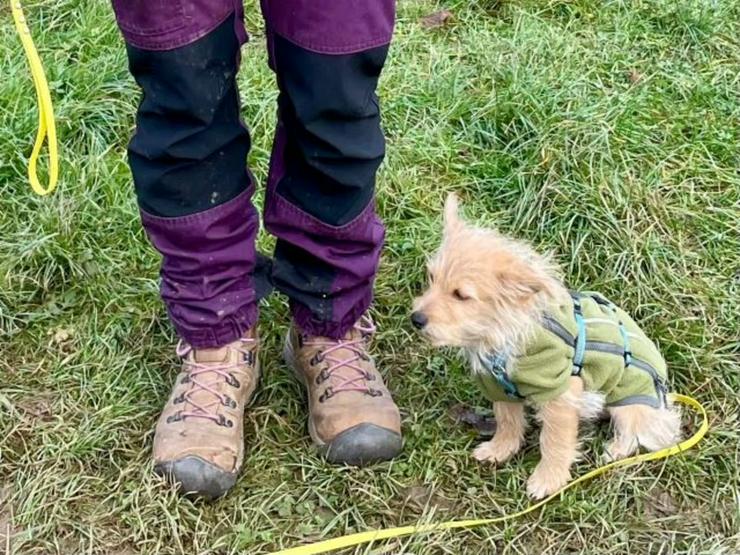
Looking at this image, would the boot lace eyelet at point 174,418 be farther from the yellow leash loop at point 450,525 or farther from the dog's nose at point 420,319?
the dog's nose at point 420,319

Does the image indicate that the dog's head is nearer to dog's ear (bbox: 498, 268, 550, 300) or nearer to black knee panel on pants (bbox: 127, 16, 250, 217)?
dog's ear (bbox: 498, 268, 550, 300)

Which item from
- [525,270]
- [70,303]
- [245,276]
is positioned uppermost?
[525,270]

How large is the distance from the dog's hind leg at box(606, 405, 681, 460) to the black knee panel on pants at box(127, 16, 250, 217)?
100cm

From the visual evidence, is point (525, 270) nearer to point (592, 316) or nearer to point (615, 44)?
point (592, 316)

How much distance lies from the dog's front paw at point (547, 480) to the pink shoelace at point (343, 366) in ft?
1.40

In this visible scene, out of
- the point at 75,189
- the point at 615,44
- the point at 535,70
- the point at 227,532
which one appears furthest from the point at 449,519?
the point at 615,44

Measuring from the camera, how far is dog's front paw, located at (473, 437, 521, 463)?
2.40 meters

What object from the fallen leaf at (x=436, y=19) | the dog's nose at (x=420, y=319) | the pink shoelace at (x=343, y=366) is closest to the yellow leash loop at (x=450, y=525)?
the pink shoelace at (x=343, y=366)

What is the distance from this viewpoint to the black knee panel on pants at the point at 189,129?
77.5 inches

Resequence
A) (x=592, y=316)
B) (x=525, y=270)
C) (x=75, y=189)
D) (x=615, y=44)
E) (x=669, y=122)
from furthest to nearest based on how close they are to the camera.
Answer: (x=615, y=44) < (x=669, y=122) < (x=75, y=189) < (x=592, y=316) < (x=525, y=270)

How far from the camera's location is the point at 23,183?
124 inches

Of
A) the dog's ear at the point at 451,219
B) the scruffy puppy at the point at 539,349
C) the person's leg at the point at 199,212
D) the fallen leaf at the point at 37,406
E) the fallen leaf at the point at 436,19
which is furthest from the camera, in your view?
the fallen leaf at the point at 436,19

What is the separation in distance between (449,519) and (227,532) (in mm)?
496

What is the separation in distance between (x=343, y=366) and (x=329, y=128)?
26.1 inches
